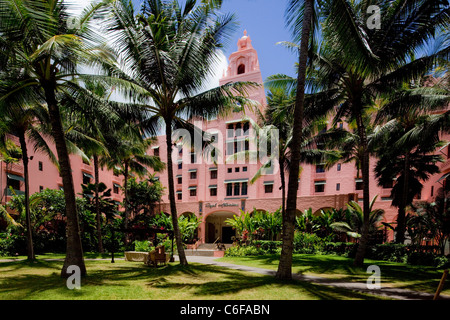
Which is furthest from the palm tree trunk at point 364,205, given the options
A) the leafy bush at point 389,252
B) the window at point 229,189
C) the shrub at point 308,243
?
the window at point 229,189

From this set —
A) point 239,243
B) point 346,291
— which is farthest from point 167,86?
point 239,243

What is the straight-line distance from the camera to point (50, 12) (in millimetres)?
7664

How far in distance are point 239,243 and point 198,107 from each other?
1452 cm

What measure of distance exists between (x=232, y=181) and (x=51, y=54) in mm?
28318

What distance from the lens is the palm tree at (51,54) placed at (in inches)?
287

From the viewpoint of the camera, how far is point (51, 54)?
748 centimetres

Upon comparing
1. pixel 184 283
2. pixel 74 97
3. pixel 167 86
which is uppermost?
pixel 167 86

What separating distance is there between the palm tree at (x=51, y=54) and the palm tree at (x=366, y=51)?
719 cm

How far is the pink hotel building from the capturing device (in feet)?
87.4

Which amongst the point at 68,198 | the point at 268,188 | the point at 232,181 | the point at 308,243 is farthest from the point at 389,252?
the point at 232,181

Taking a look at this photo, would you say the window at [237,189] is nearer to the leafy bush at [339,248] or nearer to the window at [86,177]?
the leafy bush at [339,248]

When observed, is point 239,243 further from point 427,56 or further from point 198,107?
point 427,56

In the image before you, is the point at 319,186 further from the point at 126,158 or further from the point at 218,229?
the point at 126,158

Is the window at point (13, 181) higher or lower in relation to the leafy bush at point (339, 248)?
higher
